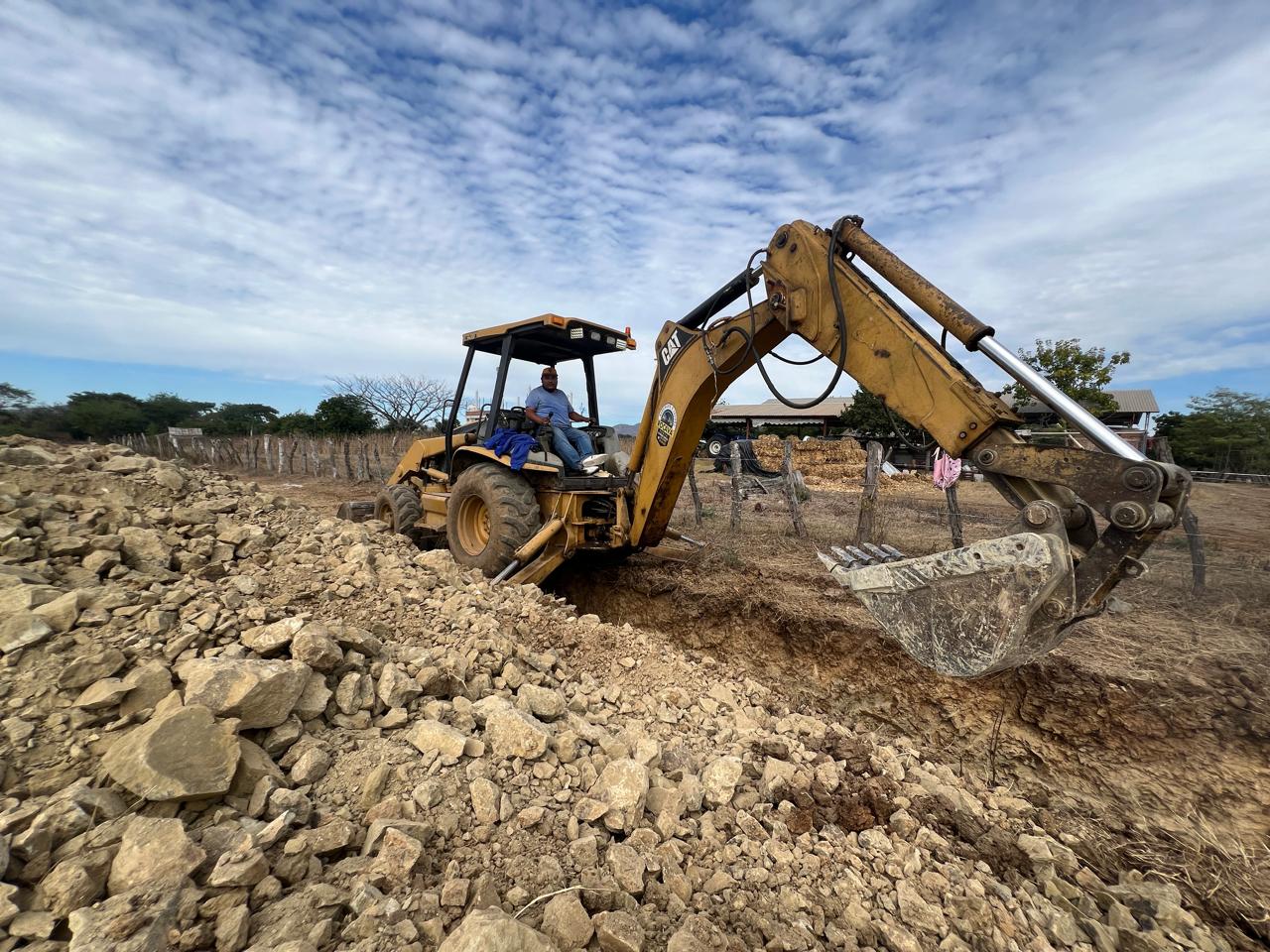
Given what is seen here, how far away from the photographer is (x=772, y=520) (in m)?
9.42

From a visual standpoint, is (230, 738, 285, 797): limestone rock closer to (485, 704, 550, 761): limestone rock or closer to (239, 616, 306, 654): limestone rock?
(239, 616, 306, 654): limestone rock

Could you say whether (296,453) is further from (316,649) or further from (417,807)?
(417,807)

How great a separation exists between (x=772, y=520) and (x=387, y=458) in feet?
49.4

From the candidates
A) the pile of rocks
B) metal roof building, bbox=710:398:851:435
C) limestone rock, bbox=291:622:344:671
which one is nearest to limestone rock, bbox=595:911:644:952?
the pile of rocks

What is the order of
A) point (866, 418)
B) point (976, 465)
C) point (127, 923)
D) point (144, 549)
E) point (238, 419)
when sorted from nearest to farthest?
point (127, 923) < point (976, 465) < point (144, 549) < point (866, 418) < point (238, 419)

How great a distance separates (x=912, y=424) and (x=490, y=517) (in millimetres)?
3622

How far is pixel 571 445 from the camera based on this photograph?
17.5 ft

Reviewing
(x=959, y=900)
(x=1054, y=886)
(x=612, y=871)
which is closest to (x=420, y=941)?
(x=612, y=871)

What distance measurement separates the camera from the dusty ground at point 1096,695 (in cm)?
246

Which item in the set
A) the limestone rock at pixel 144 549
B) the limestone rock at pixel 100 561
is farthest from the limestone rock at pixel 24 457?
the limestone rock at pixel 100 561

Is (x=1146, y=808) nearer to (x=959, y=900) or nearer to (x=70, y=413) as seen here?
(x=959, y=900)

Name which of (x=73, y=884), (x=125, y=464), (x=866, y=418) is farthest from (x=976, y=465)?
(x=866, y=418)

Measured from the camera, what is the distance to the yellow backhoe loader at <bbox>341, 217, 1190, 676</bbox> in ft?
6.90

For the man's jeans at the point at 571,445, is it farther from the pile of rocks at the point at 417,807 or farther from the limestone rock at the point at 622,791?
the limestone rock at the point at 622,791
